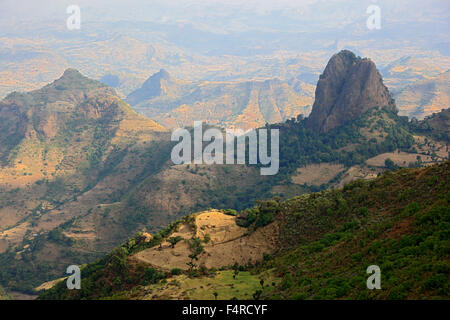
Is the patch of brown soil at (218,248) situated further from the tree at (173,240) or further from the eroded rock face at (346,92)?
the eroded rock face at (346,92)

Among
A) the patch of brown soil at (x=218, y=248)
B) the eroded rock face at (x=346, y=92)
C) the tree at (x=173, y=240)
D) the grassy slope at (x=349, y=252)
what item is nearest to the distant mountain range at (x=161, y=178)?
the eroded rock face at (x=346, y=92)

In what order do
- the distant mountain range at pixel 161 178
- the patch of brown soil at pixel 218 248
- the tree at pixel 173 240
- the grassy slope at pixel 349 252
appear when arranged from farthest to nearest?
the distant mountain range at pixel 161 178 < the tree at pixel 173 240 < the patch of brown soil at pixel 218 248 < the grassy slope at pixel 349 252

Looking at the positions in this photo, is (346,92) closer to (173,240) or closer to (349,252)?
(173,240)

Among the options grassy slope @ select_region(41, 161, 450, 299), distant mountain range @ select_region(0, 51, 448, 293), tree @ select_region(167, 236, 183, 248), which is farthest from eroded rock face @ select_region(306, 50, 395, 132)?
tree @ select_region(167, 236, 183, 248)

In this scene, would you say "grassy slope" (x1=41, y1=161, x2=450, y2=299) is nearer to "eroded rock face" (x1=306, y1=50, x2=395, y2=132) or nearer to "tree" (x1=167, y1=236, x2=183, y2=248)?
"tree" (x1=167, y1=236, x2=183, y2=248)

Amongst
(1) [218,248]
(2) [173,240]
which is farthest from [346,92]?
(2) [173,240]

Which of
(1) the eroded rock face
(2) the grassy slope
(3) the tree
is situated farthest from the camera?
(1) the eroded rock face
